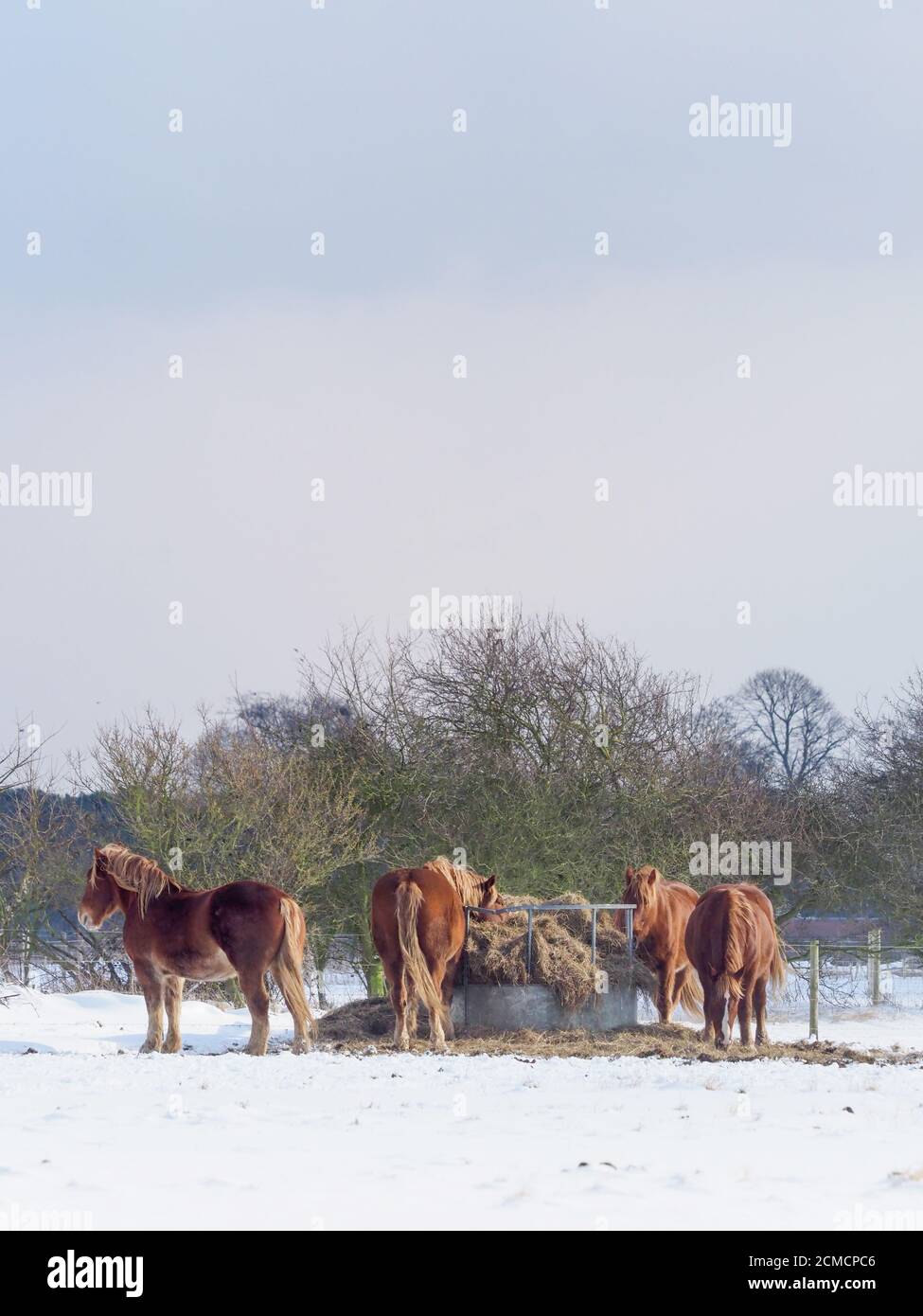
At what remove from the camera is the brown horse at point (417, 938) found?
13.4 m

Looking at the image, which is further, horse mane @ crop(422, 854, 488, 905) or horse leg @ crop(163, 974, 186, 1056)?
horse mane @ crop(422, 854, 488, 905)

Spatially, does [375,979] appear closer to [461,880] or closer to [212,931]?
[461,880]

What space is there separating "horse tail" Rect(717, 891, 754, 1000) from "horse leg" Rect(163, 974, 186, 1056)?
492 centimetres

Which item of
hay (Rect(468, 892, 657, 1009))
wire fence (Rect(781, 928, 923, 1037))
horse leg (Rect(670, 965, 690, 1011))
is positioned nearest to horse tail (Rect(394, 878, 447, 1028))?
hay (Rect(468, 892, 657, 1009))

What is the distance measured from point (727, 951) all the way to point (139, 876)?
5.35 metres

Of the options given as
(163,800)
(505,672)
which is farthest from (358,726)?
(163,800)

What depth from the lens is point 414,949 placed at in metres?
13.4

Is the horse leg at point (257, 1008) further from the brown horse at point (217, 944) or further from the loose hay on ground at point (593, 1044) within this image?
the loose hay on ground at point (593, 1044)

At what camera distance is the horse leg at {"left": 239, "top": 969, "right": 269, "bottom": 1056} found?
1244cm

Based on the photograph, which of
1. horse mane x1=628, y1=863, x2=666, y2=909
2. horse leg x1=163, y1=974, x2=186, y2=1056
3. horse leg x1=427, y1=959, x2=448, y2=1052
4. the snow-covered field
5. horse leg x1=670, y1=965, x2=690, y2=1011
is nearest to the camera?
the snow-covered field

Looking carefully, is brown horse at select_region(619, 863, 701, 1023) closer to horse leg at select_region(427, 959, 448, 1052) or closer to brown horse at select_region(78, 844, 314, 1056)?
horse leg at select_region(427, 959, 448, 1052)

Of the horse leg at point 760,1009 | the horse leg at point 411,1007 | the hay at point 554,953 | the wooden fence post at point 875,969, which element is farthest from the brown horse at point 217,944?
the wooden fence post at point 875,969
